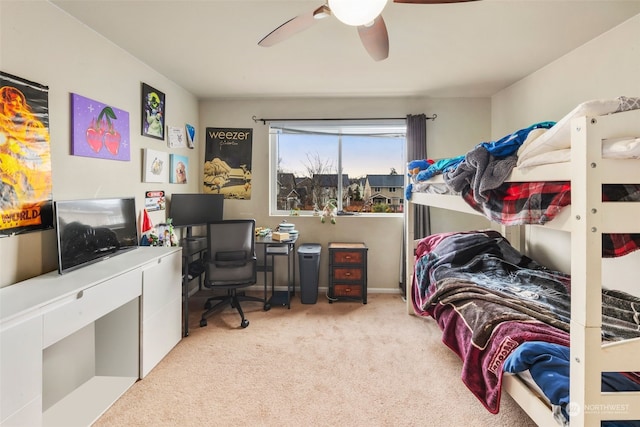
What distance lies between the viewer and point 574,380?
0.94 m

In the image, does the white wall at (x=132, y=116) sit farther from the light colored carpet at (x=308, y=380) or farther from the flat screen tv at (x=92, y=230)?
the light colored carpet at (x=308, y=380)

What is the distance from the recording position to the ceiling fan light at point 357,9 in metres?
1.15

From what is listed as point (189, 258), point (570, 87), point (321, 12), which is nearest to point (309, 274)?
point (189, 258)

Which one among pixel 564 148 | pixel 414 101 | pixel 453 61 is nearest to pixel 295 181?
pixel 414 101

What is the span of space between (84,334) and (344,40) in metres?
2.81

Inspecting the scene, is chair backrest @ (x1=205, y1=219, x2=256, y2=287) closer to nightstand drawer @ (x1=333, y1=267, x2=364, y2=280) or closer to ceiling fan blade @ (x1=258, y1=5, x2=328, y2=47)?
nightstand drawer @ (x1=333, y1=267, x2=364, y2=280)

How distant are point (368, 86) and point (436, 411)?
3.00 meters

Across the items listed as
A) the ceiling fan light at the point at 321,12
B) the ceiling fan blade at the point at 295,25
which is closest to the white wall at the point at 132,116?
the ceiling fan blade at the point at 295,25

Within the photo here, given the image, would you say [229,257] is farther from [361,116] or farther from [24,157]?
[361,116]

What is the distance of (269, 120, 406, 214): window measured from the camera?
12.4 ft

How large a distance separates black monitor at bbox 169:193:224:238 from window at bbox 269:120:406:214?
737mm

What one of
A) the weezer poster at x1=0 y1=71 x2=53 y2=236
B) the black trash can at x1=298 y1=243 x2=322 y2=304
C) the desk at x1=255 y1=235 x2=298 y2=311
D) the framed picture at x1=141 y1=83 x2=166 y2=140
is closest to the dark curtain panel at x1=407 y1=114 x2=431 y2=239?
the black trash can at x1=298 y1=243 x2=322 y2=304

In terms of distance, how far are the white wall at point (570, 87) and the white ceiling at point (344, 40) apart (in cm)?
9

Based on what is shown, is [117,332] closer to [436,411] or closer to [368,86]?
[436,411]
